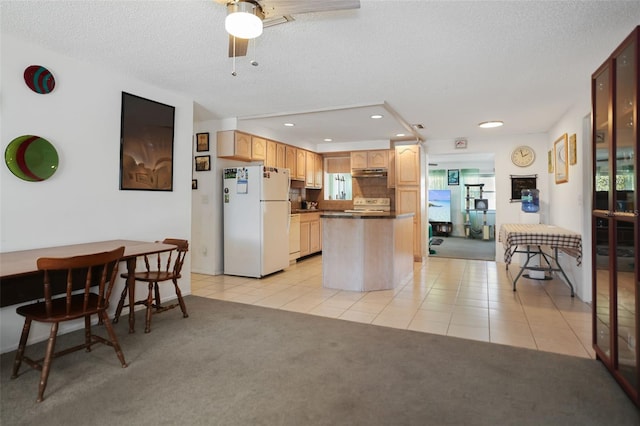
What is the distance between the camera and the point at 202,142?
5.20 meters

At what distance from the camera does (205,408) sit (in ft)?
6.10

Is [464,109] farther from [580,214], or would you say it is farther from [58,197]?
[58,197]

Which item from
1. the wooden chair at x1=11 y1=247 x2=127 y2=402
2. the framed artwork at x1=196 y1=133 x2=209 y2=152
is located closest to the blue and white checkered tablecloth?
the wooden chair at x1=11 y1=247 x2=127 y2=402

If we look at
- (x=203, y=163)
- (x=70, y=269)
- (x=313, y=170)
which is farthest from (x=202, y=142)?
(x=70, y=269)

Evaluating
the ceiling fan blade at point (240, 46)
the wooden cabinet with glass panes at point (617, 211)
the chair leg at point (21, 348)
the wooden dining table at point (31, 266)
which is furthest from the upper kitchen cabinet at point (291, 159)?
the wooden cabinet with glass panes at point (617, 211)

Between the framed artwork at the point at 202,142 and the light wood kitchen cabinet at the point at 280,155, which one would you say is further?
the light wood kitchen cabinet at the point at 280,155

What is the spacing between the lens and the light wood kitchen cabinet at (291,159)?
6289 millimetres

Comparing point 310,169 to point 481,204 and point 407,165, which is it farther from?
point 481,204

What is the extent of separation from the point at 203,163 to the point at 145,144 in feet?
5.37

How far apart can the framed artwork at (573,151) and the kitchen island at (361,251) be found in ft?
7.03

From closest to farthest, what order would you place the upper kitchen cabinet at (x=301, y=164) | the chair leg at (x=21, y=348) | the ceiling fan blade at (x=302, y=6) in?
1. the ceiling fan blade at (x=302, y=6)
2. the chair leg at (x=21, y=348)
3. the upper kitchen cabinet at (x=301, y=164)

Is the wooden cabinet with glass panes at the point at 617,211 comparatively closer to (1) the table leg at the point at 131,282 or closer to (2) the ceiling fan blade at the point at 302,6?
(2) the ceiling fan blade at the point at 302,6

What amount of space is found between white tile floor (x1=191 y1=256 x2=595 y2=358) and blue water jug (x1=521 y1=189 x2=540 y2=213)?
1152mm

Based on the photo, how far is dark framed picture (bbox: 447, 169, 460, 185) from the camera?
421 inches
